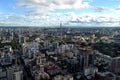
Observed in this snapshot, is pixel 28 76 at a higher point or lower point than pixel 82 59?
lower

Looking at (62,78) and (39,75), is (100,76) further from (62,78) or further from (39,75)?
(39,75)

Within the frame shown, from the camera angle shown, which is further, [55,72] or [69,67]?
[69,67]

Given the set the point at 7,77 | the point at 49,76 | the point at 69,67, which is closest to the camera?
the point at 7,77

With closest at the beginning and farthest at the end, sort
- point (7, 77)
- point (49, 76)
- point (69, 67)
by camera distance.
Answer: point (7, 77), point (49, 76), point (69, 67)

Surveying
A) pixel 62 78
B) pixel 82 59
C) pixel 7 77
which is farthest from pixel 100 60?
pixel 7 77

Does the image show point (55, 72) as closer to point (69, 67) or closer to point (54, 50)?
point (69, 67)

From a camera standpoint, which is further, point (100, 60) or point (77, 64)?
point (100, 60)

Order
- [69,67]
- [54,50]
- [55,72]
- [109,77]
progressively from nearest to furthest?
[109,77]
[55,72]
[69,67]
[54,50]

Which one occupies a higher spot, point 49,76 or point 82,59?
point 82,59

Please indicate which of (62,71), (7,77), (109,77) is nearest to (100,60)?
(62,71)
